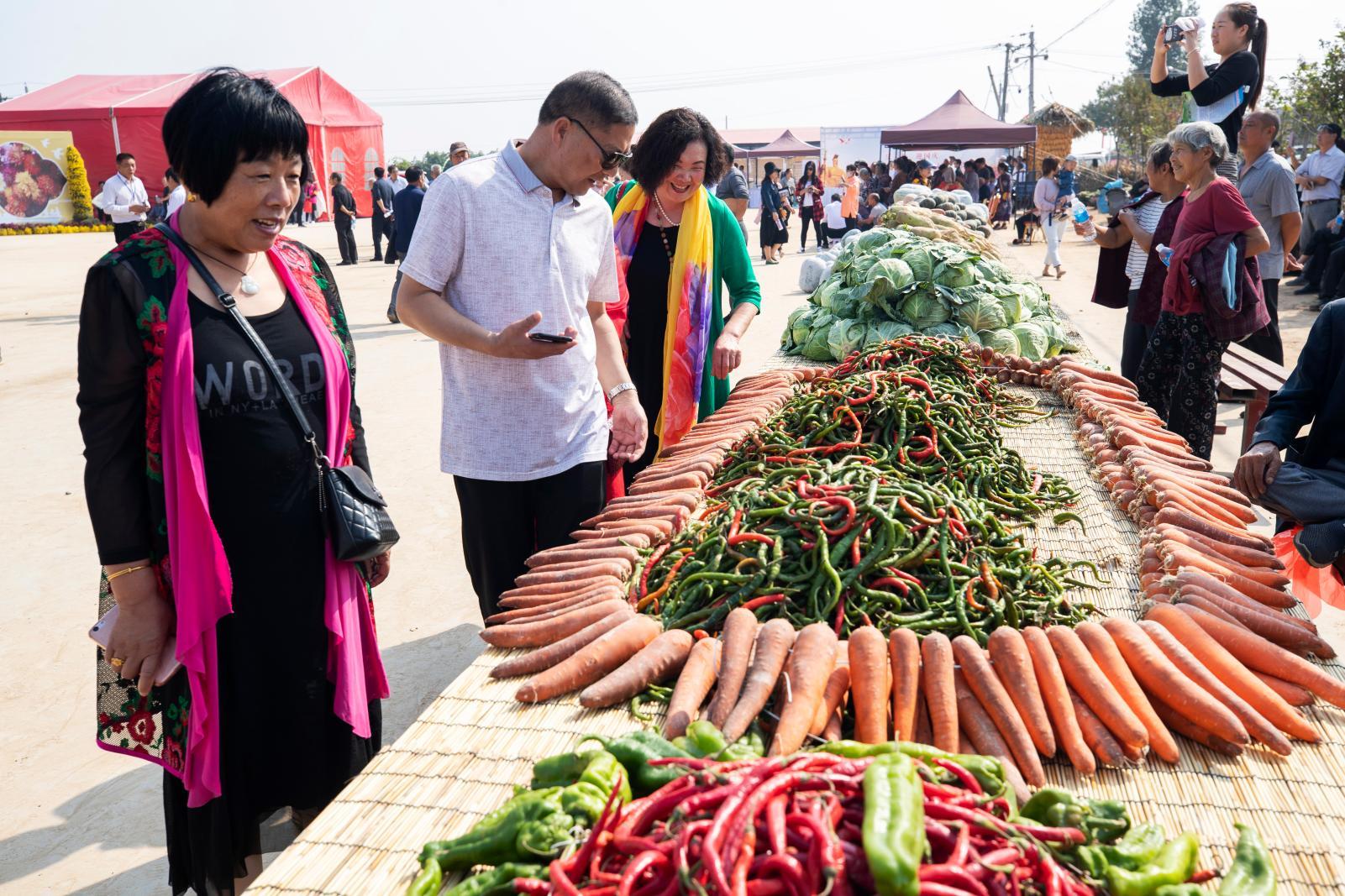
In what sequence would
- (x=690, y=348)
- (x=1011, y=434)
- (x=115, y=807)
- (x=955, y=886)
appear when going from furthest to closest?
(x=1011, y=434), (x=690, y=348), (x=115, y=807), (x=955, y=886)

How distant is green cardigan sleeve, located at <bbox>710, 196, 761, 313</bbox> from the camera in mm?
4297

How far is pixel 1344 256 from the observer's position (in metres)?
11.0

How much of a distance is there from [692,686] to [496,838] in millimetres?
659

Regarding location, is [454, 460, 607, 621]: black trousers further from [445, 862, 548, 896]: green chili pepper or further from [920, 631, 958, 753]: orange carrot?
[445, 862, 548, 896]: green chili pepper

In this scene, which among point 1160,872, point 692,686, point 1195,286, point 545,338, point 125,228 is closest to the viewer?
point 1160,872

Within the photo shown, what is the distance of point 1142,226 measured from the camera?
6.03 m

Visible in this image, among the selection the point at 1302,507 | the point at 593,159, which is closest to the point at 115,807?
the point at 593,159

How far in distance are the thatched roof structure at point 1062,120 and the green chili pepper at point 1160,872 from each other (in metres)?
30.8

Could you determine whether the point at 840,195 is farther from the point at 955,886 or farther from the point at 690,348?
the point at 955,886

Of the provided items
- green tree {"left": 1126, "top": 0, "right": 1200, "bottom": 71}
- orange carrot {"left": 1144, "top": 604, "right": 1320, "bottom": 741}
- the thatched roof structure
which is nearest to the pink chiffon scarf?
orange carrot {"left": 1144, "top": 604, "right": 1320, "bottom": 741}

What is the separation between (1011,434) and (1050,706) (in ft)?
8.69

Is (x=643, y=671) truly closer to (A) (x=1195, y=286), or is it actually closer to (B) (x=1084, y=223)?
(A) (x=1195, y=286)

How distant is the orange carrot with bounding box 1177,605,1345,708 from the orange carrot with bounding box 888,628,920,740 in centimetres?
75

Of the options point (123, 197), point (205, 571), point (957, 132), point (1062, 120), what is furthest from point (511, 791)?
point (1062, 120)
